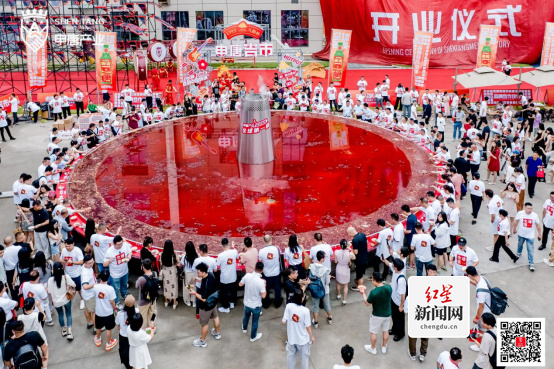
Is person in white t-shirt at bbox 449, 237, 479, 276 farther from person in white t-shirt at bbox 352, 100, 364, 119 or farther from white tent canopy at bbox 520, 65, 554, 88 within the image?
white tent canopy at bbox 520, 65, 554, 88

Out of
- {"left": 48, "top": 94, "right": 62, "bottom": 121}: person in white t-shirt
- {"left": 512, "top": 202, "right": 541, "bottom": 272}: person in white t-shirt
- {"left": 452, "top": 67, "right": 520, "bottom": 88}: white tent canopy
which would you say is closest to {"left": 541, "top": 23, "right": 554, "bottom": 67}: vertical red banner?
{"left": 452, "top": 67, "right": 520, "bottom": 88}: white tent canopy

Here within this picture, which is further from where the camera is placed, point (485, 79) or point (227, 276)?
point (485, 79)

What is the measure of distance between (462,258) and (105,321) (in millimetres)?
6759

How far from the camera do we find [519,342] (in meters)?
7.98

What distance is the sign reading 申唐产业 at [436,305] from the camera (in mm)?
8398

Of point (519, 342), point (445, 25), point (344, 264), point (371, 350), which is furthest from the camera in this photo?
point (445, 25)

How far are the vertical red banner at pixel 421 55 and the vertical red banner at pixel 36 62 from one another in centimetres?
1754

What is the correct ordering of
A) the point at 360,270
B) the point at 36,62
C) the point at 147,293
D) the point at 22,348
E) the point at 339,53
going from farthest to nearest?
1. the point at 339,53
2. the point at 36,62
3. the point at 360,270
4. the point at 147,293
5. the point at 22,348

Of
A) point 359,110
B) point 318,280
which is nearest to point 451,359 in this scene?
point 318,280

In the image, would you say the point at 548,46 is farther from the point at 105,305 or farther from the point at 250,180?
the point at 105,305

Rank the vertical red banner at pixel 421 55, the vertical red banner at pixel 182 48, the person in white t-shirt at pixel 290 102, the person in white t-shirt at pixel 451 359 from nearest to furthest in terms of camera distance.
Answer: the person in white t-shirt at pixel 451 359 → the vertical red banner at pixel 182 48 → the vertical red banner at pixel 421 55 → the person in white t-shirt at pixel 290 102

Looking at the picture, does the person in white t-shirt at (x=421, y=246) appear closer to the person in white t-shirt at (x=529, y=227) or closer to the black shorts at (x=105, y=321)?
the person in white t-shirt at (x=529, y=227)

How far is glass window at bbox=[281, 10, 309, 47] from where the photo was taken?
1609 inches

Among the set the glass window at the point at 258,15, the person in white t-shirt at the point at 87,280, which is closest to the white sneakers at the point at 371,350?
the person in white t-shirt at the point at 87,280
